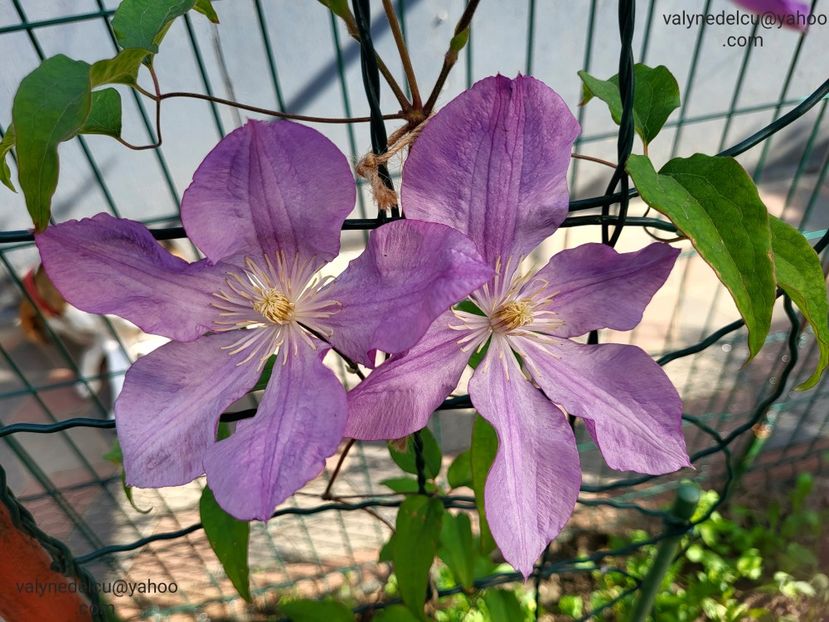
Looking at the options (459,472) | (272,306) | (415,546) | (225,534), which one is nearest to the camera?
(272,306)

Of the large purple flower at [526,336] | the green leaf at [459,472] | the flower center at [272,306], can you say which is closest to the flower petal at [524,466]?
the large purple flower at [526,336]

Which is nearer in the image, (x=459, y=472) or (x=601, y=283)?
(x=601, y=283)

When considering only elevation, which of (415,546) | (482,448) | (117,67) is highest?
(117,67)

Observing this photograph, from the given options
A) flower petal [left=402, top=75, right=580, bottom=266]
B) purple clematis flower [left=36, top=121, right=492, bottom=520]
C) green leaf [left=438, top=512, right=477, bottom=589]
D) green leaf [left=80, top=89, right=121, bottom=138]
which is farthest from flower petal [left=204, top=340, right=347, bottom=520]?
green leaf [left=438, top=512, right=477, bottom=589]

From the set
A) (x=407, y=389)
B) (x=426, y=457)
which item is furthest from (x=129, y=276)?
(x=426, y=457)

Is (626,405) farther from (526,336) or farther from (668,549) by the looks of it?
(668,549)

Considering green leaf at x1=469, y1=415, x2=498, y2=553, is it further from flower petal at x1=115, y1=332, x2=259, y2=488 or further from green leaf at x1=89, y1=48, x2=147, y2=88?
green leaf at x1=89, y1=48, x2=147, y2=88

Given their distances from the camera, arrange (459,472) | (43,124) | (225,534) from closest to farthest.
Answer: (43,124) < (225,534) < (459,472)
